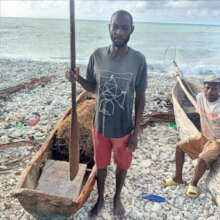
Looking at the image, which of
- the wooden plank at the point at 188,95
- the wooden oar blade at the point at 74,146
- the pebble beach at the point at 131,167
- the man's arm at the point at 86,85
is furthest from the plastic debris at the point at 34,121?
the wooden plank at the point at 188,95

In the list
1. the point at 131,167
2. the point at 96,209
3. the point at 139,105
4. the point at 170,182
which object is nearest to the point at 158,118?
the point at 131,167

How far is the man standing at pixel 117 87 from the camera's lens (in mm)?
2404

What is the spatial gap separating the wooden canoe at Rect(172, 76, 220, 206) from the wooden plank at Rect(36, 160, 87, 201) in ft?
6.64

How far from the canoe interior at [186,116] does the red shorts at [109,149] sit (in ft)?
6.49

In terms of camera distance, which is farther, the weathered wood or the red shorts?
the weathered wood

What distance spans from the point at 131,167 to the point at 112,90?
239 centimetres

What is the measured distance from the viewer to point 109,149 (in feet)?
9.45

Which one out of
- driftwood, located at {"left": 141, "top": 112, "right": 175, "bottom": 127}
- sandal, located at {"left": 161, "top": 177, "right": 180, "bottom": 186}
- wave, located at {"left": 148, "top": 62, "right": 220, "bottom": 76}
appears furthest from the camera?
wave, located at {"left": 148, "top": 62, "right": 220, "bottom": 76}

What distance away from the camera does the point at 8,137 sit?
529 centimetres

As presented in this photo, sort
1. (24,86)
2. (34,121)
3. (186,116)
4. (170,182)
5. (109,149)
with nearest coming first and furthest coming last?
(109,149) → (170,182) → (186,116) → (34,121) → (24,86)

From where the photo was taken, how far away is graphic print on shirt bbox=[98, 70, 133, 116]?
7.98 feet

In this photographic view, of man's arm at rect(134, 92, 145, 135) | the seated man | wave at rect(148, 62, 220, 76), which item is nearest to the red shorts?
man's arm at rect(134, 92, 145, 135)

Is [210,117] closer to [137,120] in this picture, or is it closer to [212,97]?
[212,97]

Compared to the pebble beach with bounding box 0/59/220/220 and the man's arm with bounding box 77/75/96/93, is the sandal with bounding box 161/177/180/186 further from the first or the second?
the man's arm with bounding box 77/75/96/93
